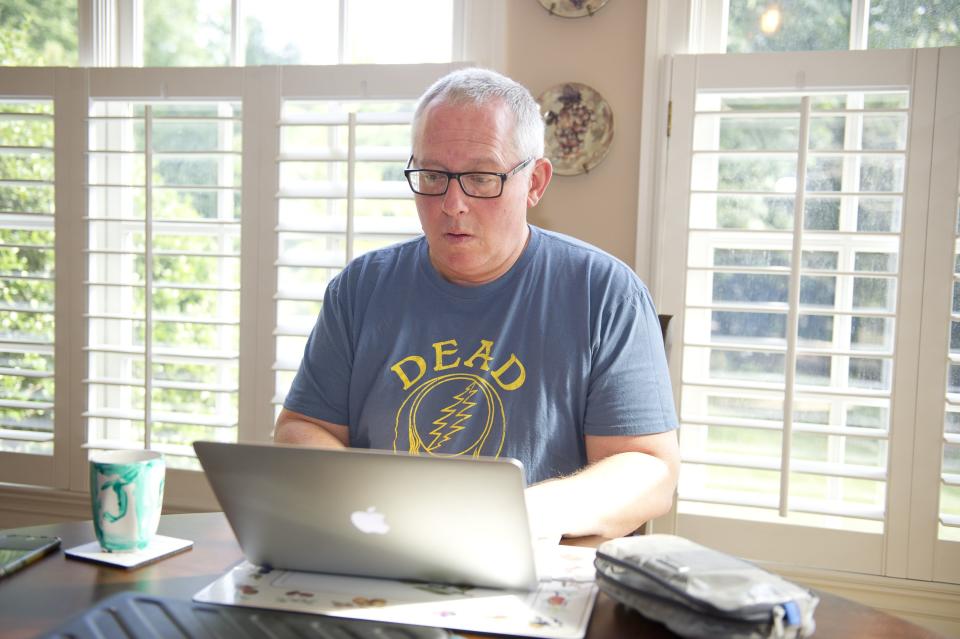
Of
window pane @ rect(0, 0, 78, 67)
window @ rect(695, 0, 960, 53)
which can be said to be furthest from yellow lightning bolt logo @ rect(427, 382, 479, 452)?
window pane @ rect(0, 0, 78, 67)

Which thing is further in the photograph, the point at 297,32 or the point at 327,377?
the point at 297,32

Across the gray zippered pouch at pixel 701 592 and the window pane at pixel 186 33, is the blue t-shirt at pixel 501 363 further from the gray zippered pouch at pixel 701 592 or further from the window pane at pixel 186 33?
the window pane at pixel 186 33

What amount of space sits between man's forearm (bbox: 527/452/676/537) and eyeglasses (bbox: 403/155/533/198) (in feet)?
1.62

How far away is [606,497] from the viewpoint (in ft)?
3.91

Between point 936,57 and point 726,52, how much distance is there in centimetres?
52

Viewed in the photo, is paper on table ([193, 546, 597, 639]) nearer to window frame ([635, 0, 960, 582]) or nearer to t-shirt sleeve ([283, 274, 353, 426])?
t-shirt sleeve ([283, 274, 353, 426])

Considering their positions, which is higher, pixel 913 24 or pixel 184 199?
pixel 913 24

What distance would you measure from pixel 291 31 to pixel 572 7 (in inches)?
35.6

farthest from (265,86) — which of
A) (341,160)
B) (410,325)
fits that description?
(410,325)

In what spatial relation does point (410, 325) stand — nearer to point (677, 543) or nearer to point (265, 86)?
point (677, 543)

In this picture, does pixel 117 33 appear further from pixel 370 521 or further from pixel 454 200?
pixel 370 521

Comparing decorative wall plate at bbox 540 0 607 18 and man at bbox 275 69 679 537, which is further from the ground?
decorative wall plate at bbox 540 0 607 18

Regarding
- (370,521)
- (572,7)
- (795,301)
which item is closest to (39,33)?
(572,7)

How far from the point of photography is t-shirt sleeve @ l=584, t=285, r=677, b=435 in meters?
1.36
